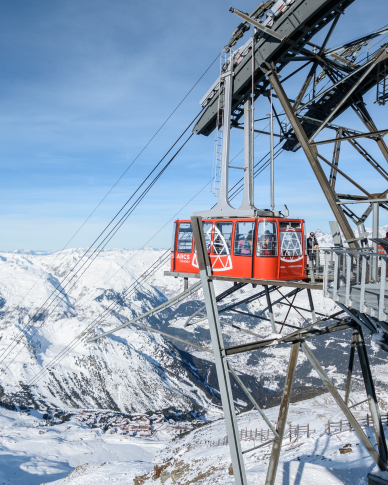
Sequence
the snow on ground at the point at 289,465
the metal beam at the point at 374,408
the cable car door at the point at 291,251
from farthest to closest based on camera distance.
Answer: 1. the snow on ground at the point at 289,465
2. the metal beam at the point at 374,408
3. the cable car door at the point at 291,251

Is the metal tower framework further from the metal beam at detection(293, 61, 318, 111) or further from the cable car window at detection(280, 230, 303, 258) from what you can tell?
the metal beam at detection(293, 61, 318, 111)

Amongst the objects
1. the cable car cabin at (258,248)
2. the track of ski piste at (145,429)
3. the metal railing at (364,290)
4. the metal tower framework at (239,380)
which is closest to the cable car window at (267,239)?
the cable car cabin at (258,248)

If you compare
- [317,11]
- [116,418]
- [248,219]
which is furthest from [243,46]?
[116,418]

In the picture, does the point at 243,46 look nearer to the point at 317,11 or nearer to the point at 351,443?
the point at 317,11

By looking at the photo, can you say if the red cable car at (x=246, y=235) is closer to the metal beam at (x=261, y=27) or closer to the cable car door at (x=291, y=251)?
the cable car door at (x=291, y=251)

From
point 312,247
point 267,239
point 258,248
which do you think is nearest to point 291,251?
point 267,239

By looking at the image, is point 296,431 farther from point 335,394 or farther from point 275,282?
point 275,282

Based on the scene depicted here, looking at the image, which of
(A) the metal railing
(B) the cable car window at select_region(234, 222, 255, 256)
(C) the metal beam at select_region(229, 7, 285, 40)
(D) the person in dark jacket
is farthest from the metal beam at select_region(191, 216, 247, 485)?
(C) the metal beam at select_region(229, 7, 285, 40)
